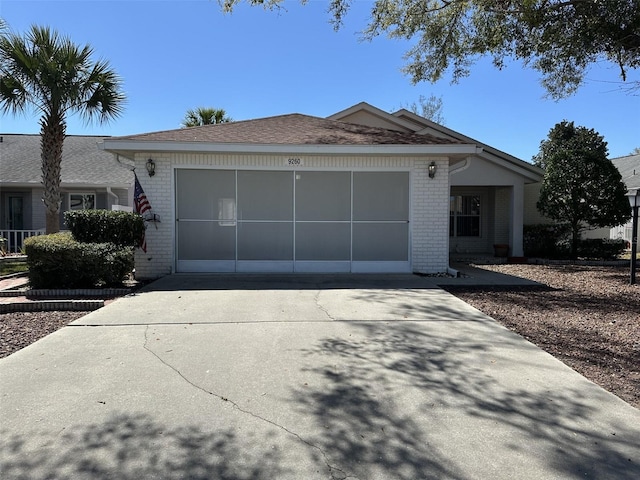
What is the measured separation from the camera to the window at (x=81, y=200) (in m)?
16.7

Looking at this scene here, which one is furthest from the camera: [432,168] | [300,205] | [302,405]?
[300,205]

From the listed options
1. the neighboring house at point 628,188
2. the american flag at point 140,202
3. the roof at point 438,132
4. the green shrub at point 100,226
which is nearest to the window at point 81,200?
the american flag at point 140,202

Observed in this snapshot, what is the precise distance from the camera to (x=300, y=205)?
33.9 feet

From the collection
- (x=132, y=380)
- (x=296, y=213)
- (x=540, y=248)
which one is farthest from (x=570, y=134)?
(x=132, y=380)

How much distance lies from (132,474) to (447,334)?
3.94 m

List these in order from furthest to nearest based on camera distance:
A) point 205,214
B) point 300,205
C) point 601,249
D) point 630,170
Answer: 1. point 630,170
2. point 601,249
3. point 300,205
4. point 205,214

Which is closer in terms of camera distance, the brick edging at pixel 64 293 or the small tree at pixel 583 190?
the brick edging at pixel 64 293

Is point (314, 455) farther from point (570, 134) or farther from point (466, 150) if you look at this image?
point (570, 134)

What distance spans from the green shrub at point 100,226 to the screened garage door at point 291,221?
57.6 inches

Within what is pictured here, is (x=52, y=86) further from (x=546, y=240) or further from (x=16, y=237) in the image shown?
(x=546, y=240)

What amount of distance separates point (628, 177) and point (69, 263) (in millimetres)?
26927

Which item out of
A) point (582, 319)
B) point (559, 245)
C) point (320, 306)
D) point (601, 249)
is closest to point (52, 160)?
point (320, 306)

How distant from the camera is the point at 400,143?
9.80m

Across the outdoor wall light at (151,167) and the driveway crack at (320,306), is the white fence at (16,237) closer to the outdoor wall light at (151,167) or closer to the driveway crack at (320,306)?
the outdoor wall light at (151,167)
